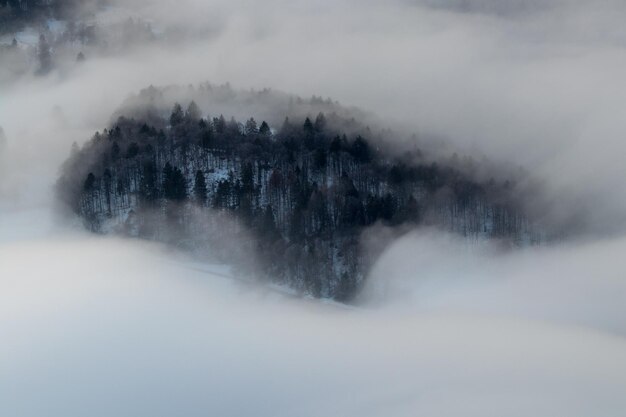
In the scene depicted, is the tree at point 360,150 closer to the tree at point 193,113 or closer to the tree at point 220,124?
the tree at point 220,124

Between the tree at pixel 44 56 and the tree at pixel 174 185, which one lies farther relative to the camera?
the tree at pixel 44 56

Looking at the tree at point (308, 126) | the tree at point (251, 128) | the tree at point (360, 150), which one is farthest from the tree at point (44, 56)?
the tree at point (360, 150)

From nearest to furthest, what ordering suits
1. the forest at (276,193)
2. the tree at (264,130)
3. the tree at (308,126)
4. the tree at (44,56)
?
the forest at (276,193) < the tree at (264,130) < the tree at (308,126) < the tree at (44,56)

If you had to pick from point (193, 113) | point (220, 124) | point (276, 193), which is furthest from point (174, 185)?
point (193, 113)

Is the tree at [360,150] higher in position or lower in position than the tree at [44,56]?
lower

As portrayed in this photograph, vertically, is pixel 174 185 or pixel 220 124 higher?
pixel 220 124

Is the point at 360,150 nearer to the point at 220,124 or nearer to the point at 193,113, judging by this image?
the point at 220,124

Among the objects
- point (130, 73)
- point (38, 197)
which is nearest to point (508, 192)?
point (38, 197)
